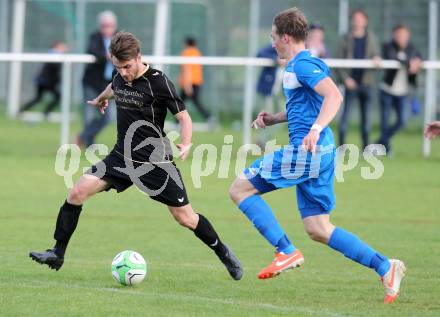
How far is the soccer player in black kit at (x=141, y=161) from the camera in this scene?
821 centimetres

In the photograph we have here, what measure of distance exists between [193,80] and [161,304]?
53.3 feet

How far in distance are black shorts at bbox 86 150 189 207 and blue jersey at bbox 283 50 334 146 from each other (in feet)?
3.31

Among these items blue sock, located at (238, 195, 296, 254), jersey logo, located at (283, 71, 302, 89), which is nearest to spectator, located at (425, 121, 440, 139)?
jersey logo, located at (283, 71, 302, 89)

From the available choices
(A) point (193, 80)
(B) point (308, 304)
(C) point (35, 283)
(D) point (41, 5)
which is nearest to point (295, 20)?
(B) point (308, 304)

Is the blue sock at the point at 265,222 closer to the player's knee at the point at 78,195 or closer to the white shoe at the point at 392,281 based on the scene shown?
the white shoe at the point at 392,281

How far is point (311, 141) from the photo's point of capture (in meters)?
7.21

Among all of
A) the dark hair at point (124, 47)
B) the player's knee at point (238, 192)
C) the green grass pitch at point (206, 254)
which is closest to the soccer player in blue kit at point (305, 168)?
the player's knee at point (238, 192)

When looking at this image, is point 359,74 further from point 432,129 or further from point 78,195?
point 78,195

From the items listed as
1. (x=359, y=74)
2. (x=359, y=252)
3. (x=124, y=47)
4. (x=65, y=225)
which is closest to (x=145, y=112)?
(x=124, y=47)

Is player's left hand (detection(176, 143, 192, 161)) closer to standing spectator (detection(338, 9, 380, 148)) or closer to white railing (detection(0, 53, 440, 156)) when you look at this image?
white railing (detection(0, 53, 440, 156))

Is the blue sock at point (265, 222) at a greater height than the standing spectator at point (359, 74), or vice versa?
the standing spectator at point (359, 74)

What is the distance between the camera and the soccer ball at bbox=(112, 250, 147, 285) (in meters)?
7.93

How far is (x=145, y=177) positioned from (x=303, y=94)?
1.38 m

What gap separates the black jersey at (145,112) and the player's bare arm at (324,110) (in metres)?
1.28
